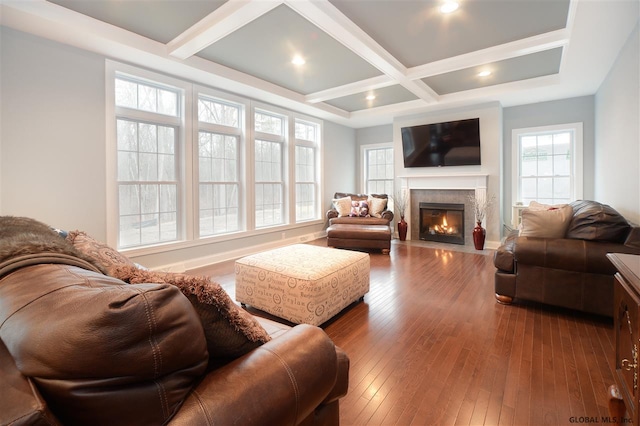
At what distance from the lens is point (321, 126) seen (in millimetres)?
6535

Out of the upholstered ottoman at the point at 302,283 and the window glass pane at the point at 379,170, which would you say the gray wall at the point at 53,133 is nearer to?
the upholstered ottoman at the point at 302,283

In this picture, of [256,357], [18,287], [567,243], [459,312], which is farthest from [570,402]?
[18,287]

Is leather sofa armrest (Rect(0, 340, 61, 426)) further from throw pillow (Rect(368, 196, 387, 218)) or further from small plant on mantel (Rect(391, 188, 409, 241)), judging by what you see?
small plant on mantel (Rect(391, 188, 409, 241))

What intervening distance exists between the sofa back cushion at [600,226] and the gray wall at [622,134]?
603 millimetres

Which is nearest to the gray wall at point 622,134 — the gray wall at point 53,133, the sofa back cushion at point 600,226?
the sofa back cushion at point 600,226

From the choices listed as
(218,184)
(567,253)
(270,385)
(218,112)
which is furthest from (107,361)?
(218,112)

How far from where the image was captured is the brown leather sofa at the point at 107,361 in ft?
1.84

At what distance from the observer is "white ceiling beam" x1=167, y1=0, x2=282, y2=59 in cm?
263

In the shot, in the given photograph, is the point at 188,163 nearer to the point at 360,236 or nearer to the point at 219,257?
the point at 219,257

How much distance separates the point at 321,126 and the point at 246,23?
369cm

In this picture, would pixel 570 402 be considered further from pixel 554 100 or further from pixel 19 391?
pixel 554 100

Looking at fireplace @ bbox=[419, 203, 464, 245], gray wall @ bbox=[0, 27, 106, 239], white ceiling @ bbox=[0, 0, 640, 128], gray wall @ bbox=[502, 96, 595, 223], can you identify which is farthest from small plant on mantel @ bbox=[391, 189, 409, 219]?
gray wall @ bbox=[0, 27, 106, 239]

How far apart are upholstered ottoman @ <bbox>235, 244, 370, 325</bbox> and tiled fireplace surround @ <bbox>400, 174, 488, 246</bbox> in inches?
147

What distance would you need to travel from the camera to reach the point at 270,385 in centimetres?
86
